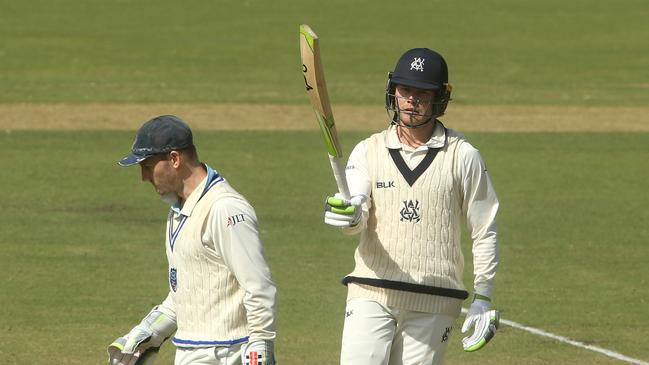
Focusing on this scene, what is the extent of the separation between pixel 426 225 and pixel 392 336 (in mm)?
641

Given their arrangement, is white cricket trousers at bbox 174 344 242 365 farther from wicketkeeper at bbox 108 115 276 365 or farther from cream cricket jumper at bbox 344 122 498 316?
cream cricket jumper at bbox 344 122 498 316

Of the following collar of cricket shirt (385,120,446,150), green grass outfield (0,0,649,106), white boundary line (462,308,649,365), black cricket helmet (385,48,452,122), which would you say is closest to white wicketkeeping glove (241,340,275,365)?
collar of cricket shirt (385,120,446,150)

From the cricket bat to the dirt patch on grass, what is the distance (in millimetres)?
16034

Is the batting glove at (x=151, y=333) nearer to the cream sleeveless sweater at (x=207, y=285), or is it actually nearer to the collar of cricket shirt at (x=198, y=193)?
the cream sleeveless sweater at (x=207, y=285)

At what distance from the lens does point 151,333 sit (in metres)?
7.53

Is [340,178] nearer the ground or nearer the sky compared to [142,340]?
nearer the sky

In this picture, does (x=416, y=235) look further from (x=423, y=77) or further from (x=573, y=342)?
(x=573, y=342)

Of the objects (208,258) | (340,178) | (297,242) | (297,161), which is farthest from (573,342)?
(297,161)

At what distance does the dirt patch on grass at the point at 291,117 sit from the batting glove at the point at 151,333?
16366mm

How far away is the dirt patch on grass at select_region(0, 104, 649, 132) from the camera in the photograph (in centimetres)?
2422

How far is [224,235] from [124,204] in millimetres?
11634

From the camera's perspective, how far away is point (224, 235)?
6.89 m

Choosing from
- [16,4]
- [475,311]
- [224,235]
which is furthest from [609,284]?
[16,4]

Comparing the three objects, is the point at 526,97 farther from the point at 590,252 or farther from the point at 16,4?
the point at 16,4
